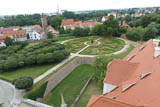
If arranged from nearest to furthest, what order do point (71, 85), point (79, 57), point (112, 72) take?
point (112, 72) → point (71, 85) → point (79, 57)

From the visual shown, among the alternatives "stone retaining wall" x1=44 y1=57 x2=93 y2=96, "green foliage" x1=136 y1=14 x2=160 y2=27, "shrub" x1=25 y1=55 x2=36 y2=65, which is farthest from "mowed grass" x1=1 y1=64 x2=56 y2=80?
"green foliage" x1=136 y1=14 x2=160 y2=27

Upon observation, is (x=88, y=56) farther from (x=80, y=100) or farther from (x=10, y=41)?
(x=10, y=41)

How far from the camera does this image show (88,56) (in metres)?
33.1

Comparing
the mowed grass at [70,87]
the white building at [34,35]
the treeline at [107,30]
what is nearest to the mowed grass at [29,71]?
the mowed grass at [70,87]

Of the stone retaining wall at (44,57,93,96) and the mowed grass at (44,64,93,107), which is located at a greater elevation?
the stone retaining wall at (44,57,93,96)

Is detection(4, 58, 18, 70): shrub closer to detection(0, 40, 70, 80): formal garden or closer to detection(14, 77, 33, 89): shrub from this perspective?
detection(0, 40, 70, 80): formal garden

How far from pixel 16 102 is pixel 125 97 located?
47.7 feet

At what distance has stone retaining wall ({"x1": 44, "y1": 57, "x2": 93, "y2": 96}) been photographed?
74.5ft

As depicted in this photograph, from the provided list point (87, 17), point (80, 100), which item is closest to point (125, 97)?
point (80, 100)

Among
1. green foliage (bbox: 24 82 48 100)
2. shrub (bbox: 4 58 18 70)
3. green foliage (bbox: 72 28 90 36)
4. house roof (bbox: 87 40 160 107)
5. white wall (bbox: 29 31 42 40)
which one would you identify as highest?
green foliage (bbox: 72 28 90 36)

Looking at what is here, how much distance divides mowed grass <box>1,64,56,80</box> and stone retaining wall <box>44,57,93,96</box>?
11.1 feet

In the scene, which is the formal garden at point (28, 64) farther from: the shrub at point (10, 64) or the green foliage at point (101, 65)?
the green foliage at point (101, 65)

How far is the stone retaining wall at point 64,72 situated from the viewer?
22703 mm

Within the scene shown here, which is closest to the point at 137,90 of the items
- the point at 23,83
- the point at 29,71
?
the point at 23,83
